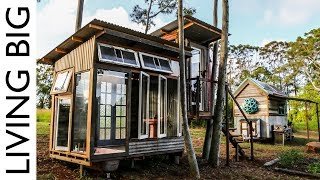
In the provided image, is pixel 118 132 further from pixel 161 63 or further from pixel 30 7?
pixel 30 7

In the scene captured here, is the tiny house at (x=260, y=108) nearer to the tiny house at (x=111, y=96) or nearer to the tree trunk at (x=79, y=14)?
the tiny house at (x=111, y=96)

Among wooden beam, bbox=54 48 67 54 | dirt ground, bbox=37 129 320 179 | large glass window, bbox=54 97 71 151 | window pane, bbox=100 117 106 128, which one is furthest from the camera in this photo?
window pane, bbox=100 117 106 128

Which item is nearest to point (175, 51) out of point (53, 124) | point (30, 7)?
point (53, 124)

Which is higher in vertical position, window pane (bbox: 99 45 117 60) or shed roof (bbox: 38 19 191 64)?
shed roof (bbox: 38 19 191 64)

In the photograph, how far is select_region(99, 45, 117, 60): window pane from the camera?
7840 millimetres

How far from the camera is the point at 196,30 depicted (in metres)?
10.8

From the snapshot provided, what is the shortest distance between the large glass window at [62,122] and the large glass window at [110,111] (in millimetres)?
1057

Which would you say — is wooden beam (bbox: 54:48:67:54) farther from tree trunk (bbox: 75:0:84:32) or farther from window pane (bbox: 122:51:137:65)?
tree trunk (bbox: 75:0:84:32)

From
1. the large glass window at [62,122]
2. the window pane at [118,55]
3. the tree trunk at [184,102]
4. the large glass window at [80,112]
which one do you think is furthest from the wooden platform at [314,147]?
the large glass window at [62,122]

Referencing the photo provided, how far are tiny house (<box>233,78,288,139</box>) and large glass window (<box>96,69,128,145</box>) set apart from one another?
11.7 metres

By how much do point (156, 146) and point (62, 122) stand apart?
9.95 ft

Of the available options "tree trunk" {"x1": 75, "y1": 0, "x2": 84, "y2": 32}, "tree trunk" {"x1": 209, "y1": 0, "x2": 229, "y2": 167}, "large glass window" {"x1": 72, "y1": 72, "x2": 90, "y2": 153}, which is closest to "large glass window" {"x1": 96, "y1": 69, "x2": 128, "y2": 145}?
"large glass window" {"x1": 72, "y1": 72, "x2": 90, "y2": 153}

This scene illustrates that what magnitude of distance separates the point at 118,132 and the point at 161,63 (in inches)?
107

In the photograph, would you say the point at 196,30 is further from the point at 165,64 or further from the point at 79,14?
the point at 79,14
